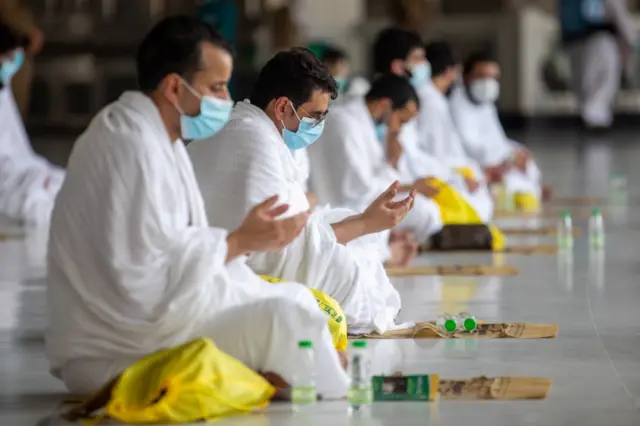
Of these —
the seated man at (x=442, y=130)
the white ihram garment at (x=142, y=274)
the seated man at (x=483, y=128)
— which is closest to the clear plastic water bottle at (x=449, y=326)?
the white ihram garment at (x=142, y=274)

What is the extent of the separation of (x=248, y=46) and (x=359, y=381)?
762 inches

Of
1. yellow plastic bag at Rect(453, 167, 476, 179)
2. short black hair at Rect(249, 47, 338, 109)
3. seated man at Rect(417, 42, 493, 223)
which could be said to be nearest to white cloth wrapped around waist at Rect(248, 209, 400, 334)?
short black hair at Rect(249, 47, 338, 109)

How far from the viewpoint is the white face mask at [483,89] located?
42.9ft

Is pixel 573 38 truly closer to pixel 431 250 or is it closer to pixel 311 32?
pixel 311 32

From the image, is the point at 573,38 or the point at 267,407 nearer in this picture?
the point at 267,407

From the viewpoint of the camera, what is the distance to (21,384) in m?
5.47

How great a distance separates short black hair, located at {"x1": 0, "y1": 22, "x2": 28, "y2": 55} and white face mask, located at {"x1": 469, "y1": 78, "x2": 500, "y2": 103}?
3724 millimetres

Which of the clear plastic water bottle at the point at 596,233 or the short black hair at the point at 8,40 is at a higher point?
the short black hair at the point at 8,40

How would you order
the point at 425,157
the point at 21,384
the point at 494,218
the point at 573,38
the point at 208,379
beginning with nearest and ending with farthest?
the point at 208,379 < the point at 21,384 < the point at 425,157 < the point at 494,218 < the point at 573,38

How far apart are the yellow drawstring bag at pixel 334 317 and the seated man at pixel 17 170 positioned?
6193 mm

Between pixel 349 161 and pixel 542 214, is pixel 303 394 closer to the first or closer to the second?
pixel 349 161

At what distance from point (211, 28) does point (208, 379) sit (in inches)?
43.8

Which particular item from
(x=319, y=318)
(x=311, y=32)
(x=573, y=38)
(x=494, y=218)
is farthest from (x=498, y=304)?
(x=311, y=32)

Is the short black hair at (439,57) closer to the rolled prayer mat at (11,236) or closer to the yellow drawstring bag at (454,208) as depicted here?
the yellow drawstring bag at (454,208)
